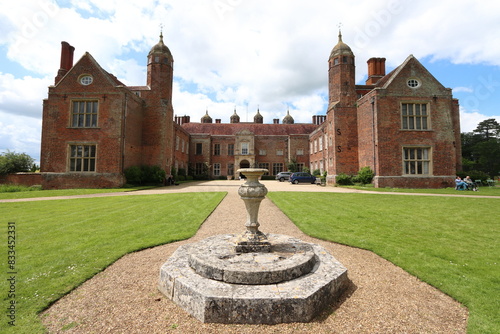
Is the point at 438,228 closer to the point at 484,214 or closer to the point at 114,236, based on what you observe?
the point at 484,214

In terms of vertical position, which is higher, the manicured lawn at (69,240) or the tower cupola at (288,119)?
the tower cupola at (288,119)

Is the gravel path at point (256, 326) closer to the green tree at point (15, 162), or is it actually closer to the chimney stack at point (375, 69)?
the green tree at point (15, 162)

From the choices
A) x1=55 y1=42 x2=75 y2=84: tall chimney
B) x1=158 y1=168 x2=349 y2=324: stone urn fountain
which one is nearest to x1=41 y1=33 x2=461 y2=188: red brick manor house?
x1=55 y1=42 x2=75 y2=84: tall chimney

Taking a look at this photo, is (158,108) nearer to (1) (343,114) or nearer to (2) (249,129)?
(1) (343,114)

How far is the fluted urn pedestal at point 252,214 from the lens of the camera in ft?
12.6

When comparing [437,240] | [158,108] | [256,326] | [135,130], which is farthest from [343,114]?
[256,326]

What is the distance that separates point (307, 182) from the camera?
2789cm

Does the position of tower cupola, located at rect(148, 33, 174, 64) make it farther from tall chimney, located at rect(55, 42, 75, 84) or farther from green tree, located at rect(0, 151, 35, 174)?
green tree, located at rect(0, 151, 35, 174)

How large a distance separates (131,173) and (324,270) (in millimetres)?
19917

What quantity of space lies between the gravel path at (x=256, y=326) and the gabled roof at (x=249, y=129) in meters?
40.6

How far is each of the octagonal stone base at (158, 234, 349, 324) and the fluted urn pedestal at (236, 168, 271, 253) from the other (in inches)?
33.1

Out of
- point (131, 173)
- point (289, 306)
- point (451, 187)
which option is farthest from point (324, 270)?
point (451, 187)

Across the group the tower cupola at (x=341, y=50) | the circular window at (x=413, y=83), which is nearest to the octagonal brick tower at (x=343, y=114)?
the tower cupola at (x=341, y=50)

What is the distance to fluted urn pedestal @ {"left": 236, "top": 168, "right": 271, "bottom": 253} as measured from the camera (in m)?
3.84
